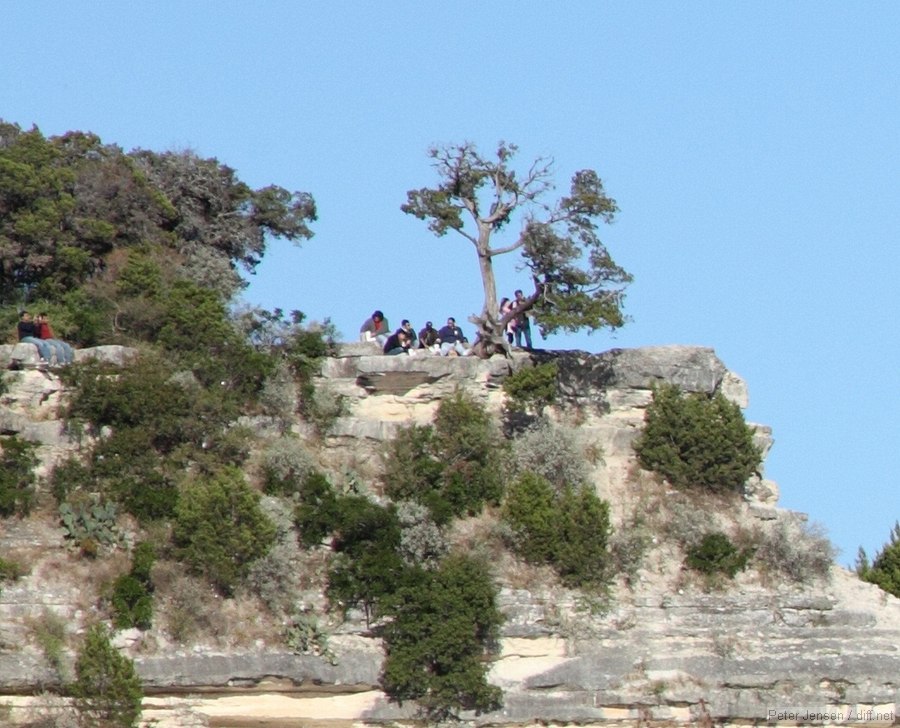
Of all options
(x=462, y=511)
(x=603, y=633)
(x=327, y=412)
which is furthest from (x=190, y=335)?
(x=603, y=633)

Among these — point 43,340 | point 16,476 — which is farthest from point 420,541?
point 43,340

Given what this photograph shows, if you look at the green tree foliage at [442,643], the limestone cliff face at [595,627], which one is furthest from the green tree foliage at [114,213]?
the green tree foliage at [442,643]

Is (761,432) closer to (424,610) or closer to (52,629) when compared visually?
(424,610)

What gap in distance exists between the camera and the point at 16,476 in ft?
141

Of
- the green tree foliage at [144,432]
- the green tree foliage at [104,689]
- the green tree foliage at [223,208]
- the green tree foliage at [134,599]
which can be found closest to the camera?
the green tree foliage at [104,689]

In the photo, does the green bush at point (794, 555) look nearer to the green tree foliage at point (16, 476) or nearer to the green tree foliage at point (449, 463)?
the green tree foliage at point (449, 463)

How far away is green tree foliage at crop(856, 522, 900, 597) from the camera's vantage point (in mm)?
48844

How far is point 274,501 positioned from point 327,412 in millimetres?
2906

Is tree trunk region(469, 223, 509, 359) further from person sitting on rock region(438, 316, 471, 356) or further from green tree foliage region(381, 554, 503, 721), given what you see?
green tree foliage region(381, 554, 503, 721)

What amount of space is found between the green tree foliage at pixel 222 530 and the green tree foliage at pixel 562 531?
4.27 meters

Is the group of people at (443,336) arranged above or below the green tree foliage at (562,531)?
above

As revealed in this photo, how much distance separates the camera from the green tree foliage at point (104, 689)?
39.9 meters

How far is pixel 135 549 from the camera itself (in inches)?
1671

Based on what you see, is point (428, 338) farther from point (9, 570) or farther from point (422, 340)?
point (9, 570)
